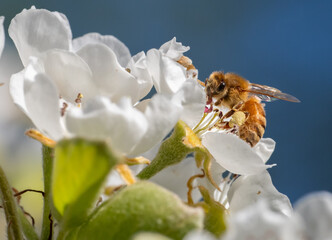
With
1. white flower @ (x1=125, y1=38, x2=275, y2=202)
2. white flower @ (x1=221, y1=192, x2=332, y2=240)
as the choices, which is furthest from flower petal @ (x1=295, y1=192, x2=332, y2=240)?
white flower @ (x1=125, y1=38, x2=275, y2=202)

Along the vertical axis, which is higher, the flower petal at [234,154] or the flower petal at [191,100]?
the flower petal at [191,100]

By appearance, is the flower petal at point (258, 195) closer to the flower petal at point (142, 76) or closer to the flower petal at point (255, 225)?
the flower petal at point (142, 76)

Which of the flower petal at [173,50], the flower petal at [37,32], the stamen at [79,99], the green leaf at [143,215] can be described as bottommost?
the green leaf at [143,215]

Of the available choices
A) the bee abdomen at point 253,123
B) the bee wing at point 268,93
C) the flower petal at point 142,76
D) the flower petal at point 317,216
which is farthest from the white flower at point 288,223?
the bee wing at point 268,93

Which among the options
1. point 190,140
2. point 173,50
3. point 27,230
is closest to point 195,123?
point 190,140

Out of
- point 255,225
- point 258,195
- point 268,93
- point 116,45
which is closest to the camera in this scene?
point 255,225

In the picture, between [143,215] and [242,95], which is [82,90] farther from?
[242,95]

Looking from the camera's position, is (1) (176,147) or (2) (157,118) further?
(1) (176,147)

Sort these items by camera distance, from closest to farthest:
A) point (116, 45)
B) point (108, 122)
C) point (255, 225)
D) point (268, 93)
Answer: point (255, 225) → point (108, 122) → point (116, 45) → point (268, 93)
